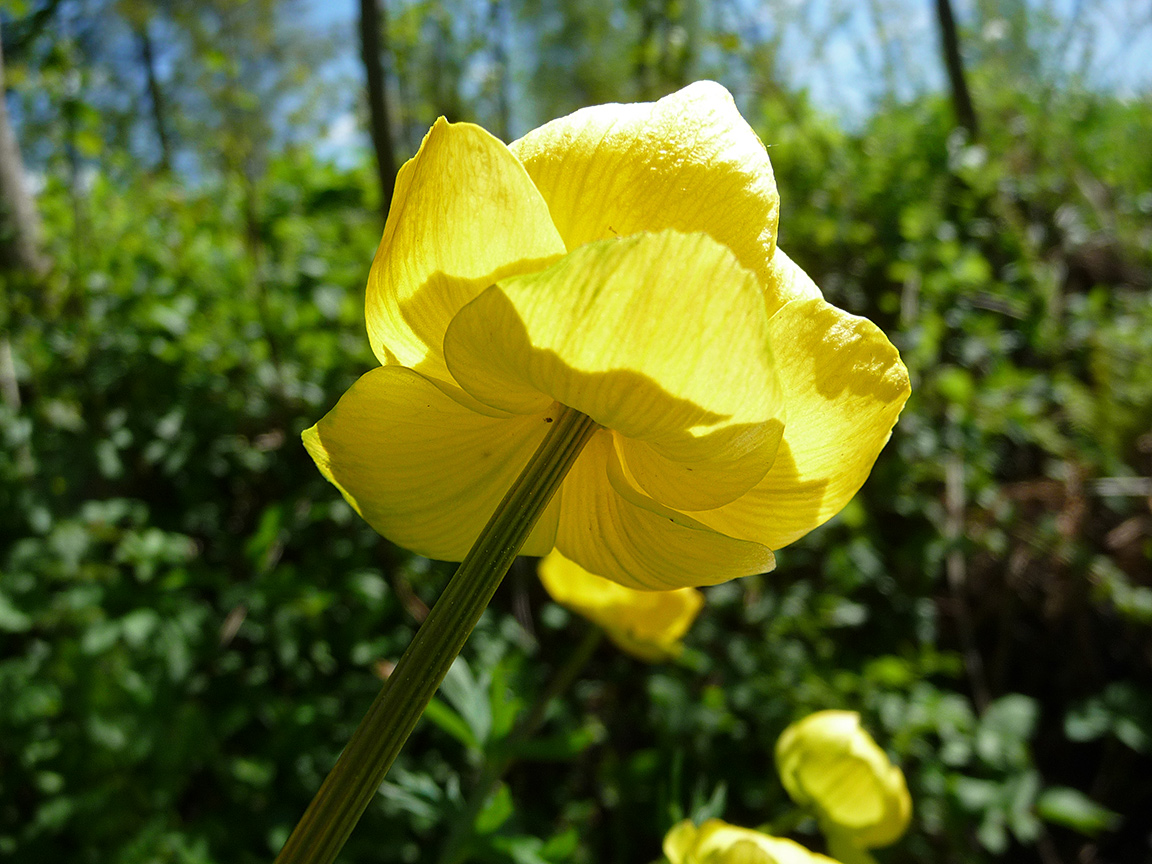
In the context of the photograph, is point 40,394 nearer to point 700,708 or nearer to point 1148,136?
point 700,708

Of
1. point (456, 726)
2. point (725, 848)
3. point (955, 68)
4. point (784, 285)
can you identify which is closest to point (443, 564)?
point (456, 726)

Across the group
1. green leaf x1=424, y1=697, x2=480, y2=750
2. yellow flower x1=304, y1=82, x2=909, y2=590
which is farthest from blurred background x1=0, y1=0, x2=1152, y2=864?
yellow flower x1=304, y1=82, x2=909, y2=590

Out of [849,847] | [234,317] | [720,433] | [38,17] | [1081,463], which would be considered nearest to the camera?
[720,433]

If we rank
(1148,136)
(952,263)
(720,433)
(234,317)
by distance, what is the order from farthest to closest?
(1148,136)
(952,263)
(234,317)
(720,433)

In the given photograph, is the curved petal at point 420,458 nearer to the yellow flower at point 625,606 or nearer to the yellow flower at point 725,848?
the yellow flower at point 725,848

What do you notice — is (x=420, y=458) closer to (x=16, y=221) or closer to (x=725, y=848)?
(x=725, y=848)

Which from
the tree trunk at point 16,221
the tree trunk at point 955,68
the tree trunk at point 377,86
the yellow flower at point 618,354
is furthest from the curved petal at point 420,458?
the tree trunk at point 955,68

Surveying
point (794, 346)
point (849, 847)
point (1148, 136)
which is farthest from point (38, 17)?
point (1148, 136)

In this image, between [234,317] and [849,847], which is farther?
[234,317]
